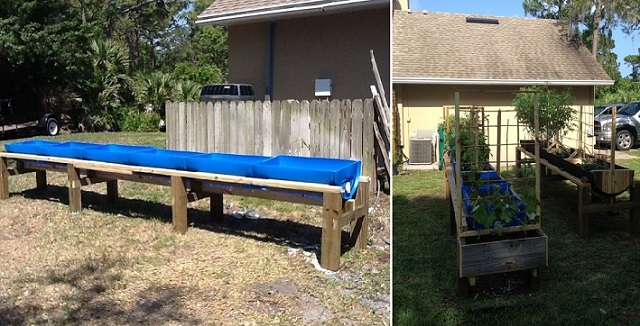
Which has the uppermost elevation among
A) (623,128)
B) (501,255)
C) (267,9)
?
(267,9)

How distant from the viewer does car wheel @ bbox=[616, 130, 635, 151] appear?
8102mm

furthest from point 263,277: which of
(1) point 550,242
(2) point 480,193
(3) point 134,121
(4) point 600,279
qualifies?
(3) point 134,121

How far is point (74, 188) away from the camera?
5.65 meters

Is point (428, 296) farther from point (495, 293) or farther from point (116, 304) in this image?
point (116, 304)

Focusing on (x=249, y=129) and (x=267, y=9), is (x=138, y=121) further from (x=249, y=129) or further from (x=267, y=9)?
(x=249, y=129)

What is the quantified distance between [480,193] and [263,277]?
1834 millimetres

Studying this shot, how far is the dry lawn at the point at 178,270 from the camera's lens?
3256mm

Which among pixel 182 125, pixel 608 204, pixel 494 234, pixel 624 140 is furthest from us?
pixel 624 140


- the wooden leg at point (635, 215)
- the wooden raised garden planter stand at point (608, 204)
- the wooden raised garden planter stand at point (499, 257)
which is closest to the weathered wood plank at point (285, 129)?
the wooden raised garden planter stand at point (608, 204)

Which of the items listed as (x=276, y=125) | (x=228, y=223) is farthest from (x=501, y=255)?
(x=276, y=125)

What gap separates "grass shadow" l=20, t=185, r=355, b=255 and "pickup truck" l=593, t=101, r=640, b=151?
3596 millimetres

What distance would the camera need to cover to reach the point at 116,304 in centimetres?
338

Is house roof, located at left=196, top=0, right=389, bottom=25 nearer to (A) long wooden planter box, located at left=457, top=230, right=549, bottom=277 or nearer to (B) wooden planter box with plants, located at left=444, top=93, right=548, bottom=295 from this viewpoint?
(B) wooden planter box with plants, located at left=444, top=93, right=548, bottom=295

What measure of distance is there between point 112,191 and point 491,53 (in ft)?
13.9
